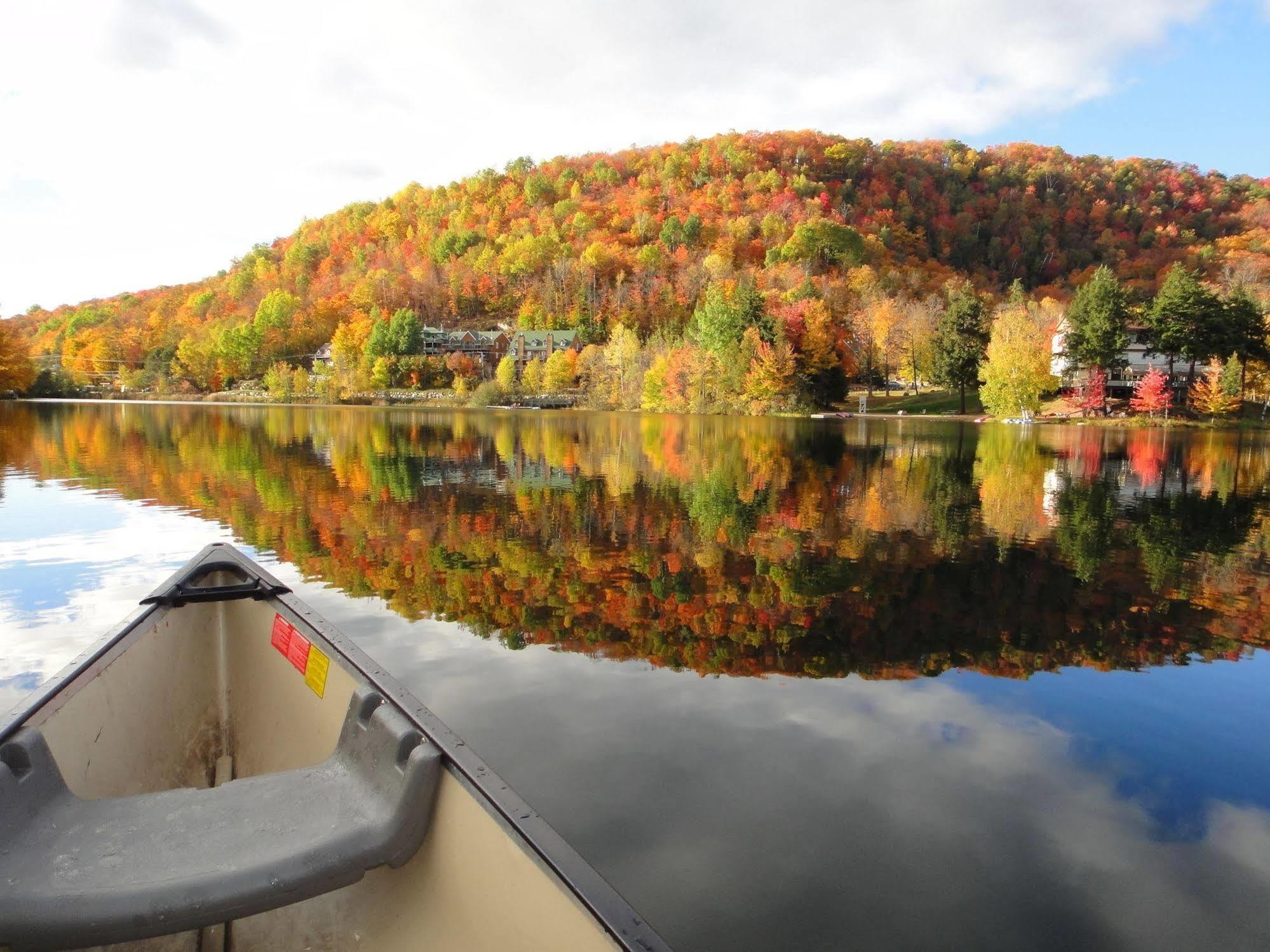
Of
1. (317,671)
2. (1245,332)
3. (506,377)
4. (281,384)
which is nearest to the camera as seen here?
(317,671)

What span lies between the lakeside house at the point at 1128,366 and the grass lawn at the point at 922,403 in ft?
24.5

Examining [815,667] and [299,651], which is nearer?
[299,651]

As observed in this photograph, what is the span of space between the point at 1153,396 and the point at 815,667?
206 ft

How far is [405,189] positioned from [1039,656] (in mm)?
191699

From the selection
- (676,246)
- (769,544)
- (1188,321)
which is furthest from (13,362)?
(1188,321)

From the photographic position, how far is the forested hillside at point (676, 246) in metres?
114

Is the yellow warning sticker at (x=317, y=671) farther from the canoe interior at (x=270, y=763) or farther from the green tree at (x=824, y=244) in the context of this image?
the green tree at (x=824, y=244)

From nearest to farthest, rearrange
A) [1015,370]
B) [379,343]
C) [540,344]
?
[1015,370] < [379,343] < [540,344]

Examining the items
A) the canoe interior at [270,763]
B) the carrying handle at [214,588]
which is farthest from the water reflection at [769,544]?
the canoe interior at [270,763]

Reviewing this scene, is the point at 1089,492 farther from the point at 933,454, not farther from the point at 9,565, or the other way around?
the point at 9,565

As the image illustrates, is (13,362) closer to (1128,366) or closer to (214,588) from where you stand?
(214,588)

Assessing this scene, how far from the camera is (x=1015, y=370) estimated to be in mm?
57875

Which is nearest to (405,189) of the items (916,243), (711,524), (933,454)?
(916,243)

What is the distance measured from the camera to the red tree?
188ft
